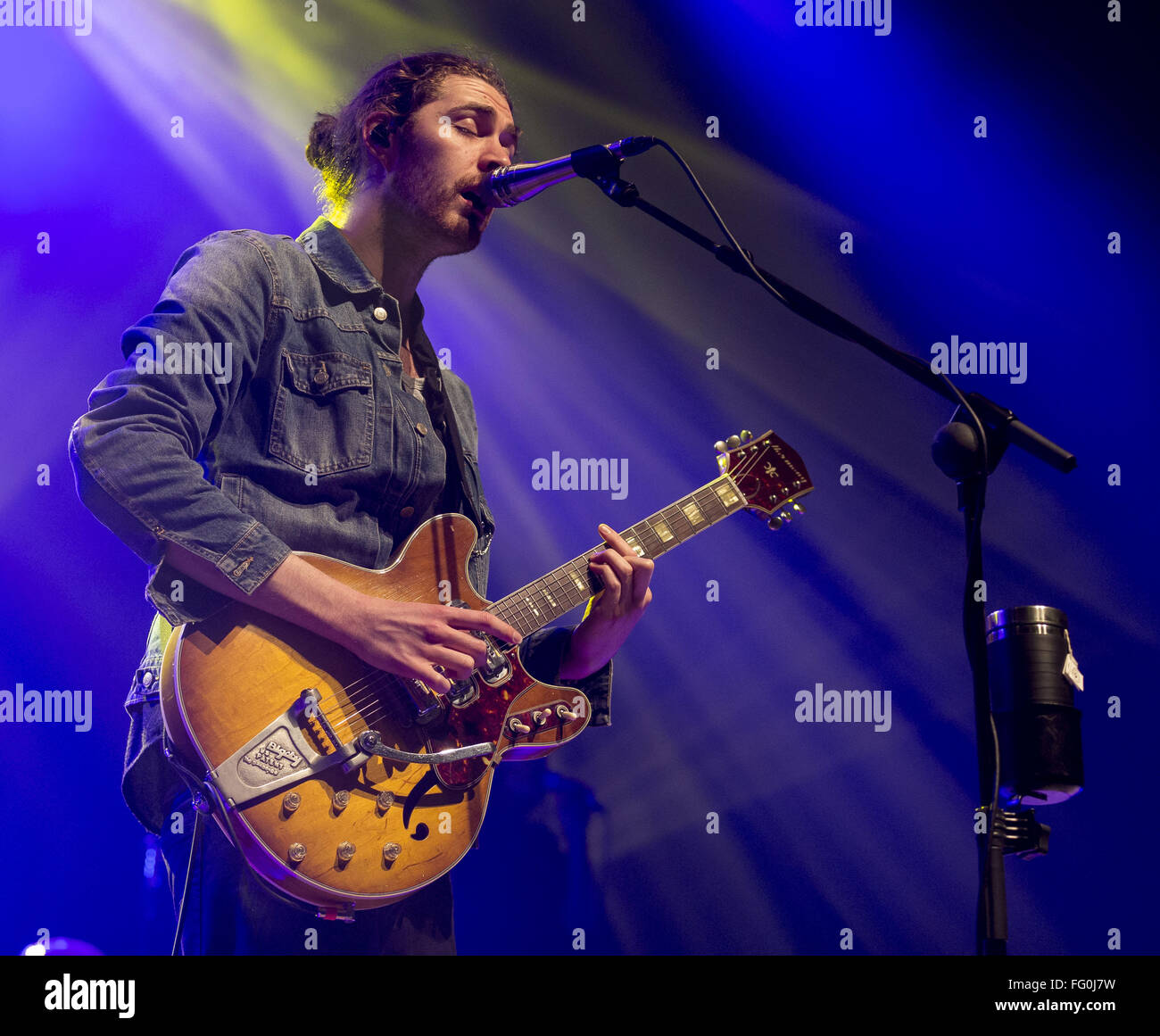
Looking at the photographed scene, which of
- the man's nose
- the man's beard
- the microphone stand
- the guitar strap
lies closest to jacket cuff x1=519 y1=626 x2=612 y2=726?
the guitar strap

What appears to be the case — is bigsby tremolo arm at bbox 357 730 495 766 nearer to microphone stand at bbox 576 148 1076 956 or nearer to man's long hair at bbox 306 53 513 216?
microphone stand at bbox 576 148 1076 956

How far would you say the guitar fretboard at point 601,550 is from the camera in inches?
91.9

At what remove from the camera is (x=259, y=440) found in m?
2.17

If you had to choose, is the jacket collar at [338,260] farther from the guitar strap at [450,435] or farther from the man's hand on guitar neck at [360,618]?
the man's hand on guitar neck at [360,618]

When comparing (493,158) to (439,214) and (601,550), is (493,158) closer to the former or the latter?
(439,214)

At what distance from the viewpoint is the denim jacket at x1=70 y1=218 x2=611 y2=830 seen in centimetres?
194

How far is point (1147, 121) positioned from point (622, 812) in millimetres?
3271

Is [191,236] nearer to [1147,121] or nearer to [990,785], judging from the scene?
[990,785]

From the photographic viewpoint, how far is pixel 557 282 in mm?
3678

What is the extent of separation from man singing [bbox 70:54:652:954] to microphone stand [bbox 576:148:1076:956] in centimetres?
65

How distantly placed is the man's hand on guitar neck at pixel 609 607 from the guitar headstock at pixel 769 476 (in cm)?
43

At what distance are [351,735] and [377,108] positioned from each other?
173cm

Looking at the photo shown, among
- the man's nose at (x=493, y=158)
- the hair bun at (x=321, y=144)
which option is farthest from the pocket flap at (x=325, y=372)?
the hair bun at (x=321, y=144)

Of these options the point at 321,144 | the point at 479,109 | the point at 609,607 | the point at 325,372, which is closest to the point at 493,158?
the point at 479,109
